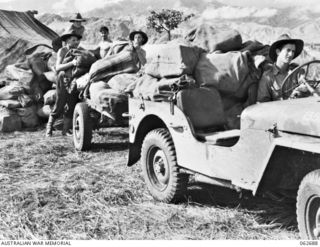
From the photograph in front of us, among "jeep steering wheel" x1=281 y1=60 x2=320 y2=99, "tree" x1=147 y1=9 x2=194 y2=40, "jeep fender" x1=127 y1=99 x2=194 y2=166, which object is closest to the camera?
"jeep steering wheel" x1=281 y1=60 x2=320 y2=99

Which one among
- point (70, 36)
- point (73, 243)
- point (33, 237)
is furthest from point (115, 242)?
point (70, 36)

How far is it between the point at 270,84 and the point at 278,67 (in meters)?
0.17

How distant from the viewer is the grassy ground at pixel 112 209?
126 inches

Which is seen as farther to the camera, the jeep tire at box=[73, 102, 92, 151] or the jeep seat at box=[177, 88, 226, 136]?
the jeep tire at box=[73, 102, 92, 151]

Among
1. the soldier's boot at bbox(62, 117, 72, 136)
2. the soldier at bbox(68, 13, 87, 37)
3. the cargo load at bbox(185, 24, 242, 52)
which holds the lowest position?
the soldier's boot at bbox(62, 117, 72, 136)

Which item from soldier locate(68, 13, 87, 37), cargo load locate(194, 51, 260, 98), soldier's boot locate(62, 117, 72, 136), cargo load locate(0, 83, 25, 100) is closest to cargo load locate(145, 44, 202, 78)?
cargo load locate(194, 51, 260, 98)

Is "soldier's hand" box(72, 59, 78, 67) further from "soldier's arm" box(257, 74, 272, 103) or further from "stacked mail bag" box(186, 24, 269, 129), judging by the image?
"soldier's arm" box(257, 74, 272, 103)

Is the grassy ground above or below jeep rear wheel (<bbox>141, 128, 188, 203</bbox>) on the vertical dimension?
below

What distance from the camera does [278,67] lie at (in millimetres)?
4062

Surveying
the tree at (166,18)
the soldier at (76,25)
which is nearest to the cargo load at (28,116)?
the soldier at (76,25)

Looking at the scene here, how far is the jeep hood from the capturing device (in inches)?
101

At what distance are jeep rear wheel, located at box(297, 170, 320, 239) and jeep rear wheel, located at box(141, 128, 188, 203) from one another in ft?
4.16

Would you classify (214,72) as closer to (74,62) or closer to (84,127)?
(84,127)

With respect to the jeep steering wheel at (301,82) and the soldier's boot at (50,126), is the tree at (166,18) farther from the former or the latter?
the jeep steering wheel at (301,82)
